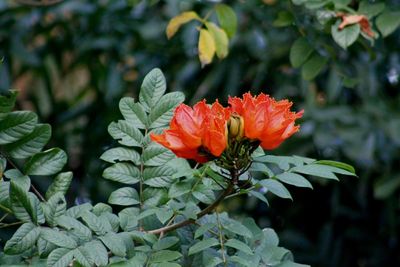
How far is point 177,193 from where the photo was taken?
3.46ft

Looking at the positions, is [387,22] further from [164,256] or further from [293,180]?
[164,256]

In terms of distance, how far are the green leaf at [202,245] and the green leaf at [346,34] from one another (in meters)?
0.60

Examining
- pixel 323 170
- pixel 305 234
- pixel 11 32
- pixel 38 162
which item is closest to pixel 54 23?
pixel 11 32

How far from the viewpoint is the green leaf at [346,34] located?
57.8 inches

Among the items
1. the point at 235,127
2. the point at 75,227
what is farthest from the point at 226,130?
the point at 75,227

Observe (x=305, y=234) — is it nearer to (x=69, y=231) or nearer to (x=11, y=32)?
(x=11, y=32)

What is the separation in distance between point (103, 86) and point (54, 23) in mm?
276

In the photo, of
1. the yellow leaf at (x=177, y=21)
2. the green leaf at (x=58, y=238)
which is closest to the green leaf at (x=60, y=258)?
the green leaf at (x=58, y=238)

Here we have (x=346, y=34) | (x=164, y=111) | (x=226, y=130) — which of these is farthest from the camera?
(x=346, y=34)

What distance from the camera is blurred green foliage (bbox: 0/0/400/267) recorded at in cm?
231

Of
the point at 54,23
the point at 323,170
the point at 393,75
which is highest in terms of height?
the point at 323,170

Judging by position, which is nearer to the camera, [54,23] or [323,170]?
[323,170]

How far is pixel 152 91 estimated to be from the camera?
116 centimetres

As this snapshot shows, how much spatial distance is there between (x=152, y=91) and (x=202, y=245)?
0.27 meters
